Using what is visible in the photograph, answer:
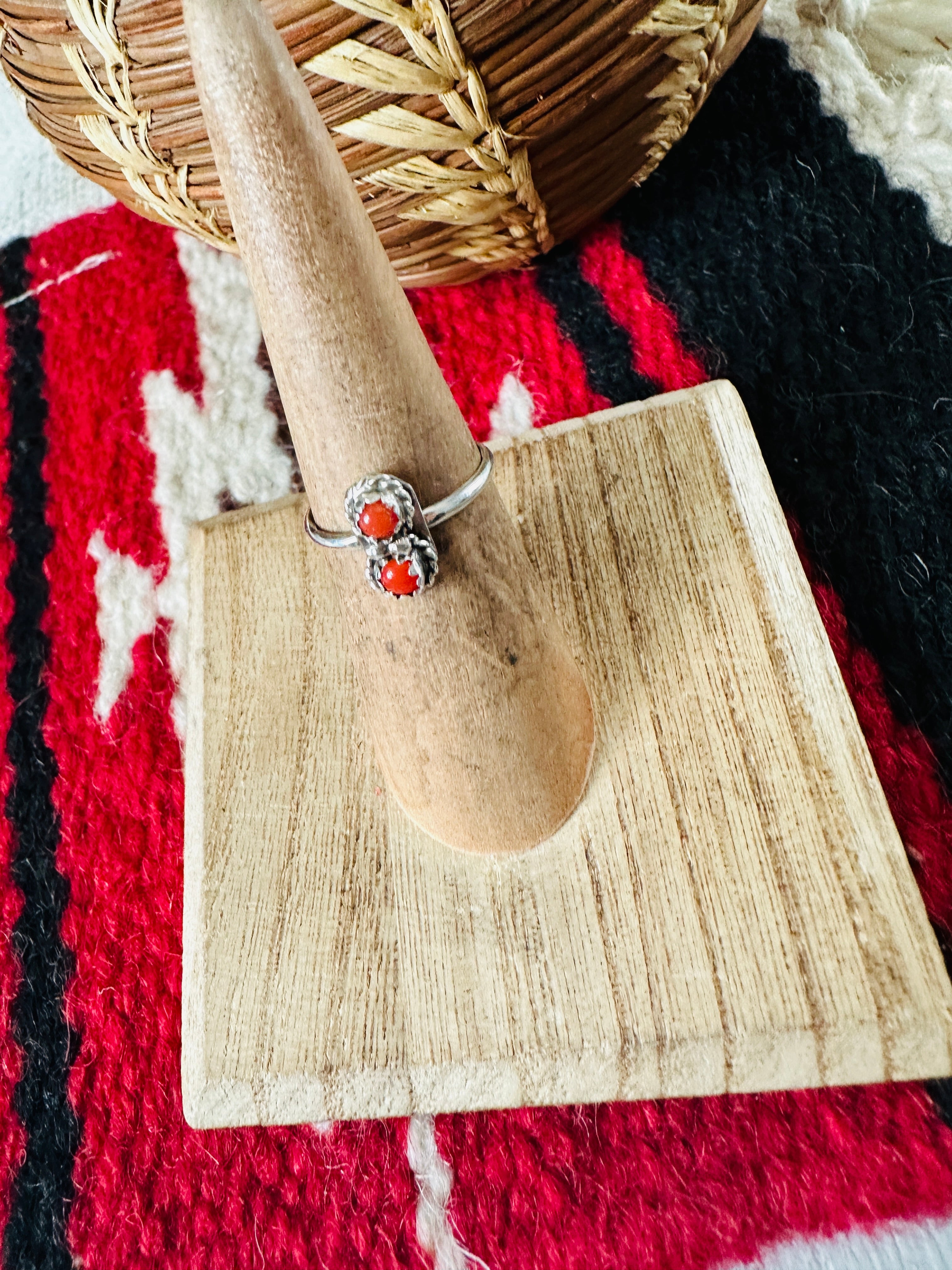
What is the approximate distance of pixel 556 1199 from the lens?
573 mm

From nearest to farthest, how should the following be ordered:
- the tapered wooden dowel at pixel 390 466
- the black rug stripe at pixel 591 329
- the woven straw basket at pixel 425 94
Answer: the tapered wooden dowel at pixel 390 466 → the woven straw basket at pixel 425 94 → the black rug stripe at pixel 591 329

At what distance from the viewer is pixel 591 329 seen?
0.81 m

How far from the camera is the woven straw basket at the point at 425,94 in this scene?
506 millimetres

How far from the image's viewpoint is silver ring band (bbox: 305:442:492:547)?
0.44 m

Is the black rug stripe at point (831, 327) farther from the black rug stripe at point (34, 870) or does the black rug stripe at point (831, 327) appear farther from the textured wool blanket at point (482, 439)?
the black rug stripe at point (34, 870)

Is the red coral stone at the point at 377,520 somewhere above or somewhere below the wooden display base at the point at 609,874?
above

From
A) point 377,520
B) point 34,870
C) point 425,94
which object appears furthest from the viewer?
point 34,870

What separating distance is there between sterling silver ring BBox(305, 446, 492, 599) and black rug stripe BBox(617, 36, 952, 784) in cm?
34

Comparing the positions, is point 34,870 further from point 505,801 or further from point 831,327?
point 831,327

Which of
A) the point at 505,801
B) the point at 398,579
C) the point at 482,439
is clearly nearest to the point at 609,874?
the point at 505,801

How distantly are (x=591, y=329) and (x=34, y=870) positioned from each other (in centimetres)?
57

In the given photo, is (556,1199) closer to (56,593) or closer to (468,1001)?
(468,1001)

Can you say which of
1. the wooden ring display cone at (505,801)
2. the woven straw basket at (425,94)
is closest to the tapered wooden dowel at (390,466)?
the wooden ring display cone at (505,801)

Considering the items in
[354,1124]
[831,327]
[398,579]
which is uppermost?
[398,579]
